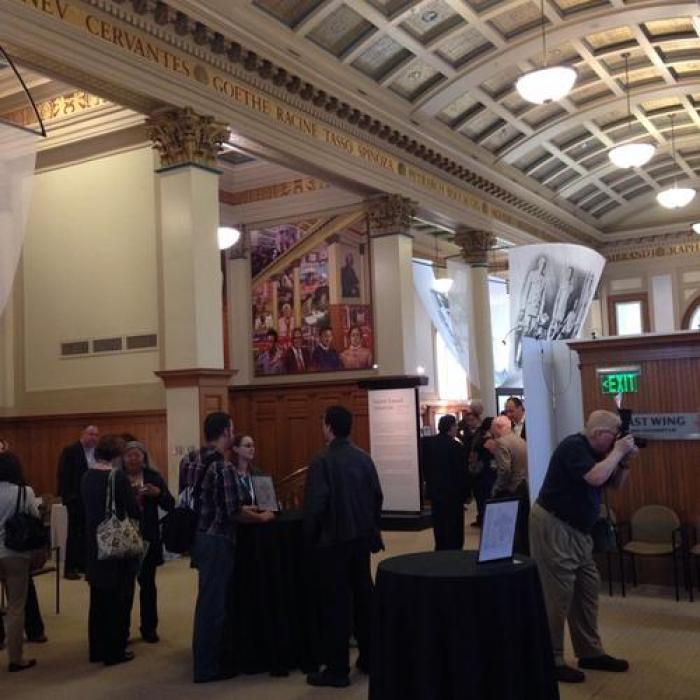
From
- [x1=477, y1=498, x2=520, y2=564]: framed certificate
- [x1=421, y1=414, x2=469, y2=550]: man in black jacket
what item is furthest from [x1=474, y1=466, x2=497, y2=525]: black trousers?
[x1=477, y1=498, x2=520, y2=564]: framed certificate

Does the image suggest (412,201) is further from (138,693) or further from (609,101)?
(138,693)

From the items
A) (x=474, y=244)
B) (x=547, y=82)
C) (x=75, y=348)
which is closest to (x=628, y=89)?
(x=474, y=244)

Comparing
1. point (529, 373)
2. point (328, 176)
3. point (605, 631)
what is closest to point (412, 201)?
point (328, 176)

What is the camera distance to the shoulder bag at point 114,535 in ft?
17.8

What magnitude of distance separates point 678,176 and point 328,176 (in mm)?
13034

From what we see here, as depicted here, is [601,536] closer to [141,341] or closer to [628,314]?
[141,341]

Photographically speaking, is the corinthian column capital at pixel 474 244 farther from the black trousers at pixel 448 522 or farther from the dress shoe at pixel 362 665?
the dress shoe at pixel 362 665

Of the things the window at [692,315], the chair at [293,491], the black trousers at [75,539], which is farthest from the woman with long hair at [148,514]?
the window at [692,315]

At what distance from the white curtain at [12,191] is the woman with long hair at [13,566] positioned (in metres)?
1.15

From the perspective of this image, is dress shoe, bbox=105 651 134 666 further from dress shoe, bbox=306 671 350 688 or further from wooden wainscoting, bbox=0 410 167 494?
wooden wainscoting, bbox=0 410 167 494

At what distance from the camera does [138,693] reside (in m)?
5.14

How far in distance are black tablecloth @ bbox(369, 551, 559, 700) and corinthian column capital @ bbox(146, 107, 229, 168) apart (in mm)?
6912

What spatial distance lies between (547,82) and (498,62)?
3.14m

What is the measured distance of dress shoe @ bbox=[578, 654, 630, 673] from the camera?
205 inches
